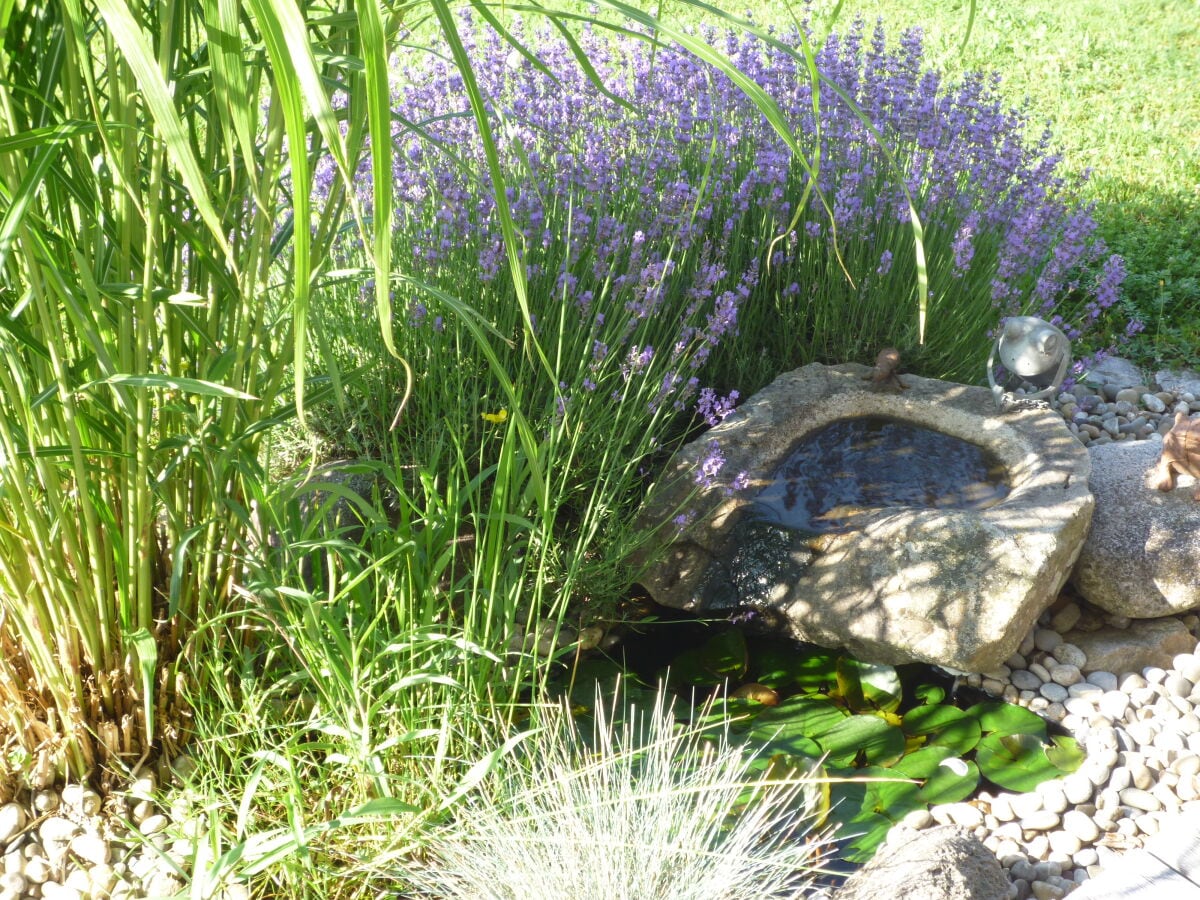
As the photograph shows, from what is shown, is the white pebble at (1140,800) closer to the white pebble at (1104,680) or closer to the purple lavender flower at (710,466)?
→ the white pebble at (1104,680)

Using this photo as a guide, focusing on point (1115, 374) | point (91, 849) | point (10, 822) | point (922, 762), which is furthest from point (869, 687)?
point (1115, 374)

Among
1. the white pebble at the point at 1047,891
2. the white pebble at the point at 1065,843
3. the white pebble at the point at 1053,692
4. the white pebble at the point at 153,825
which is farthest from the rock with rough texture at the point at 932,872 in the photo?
the white pebble at the point at 153,825

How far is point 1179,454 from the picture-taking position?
2.96m

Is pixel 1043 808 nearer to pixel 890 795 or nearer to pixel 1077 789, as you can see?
pixel 1077 789

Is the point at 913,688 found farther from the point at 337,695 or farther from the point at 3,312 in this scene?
the point at 3,312

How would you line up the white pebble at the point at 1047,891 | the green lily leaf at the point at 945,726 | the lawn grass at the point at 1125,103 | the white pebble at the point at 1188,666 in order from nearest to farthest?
the white pebble at the point at 1047,891 → the green lily leaf at the point at 945,726 → the white pebble at the point at 1188,666 → the lawn grass at the point at 1125,103

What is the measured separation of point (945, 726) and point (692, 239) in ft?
5.14

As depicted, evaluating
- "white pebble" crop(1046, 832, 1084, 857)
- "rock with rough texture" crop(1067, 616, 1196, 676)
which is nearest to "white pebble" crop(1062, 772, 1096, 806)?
"white pebble" crop(1046, 832, 1084, 857)

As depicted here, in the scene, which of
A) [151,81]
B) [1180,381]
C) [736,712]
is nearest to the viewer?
[151,81]

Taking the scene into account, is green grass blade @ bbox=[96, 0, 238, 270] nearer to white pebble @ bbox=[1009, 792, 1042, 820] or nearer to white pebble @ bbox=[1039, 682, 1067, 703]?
white pebble @ bbox=[1009, 792, 1042, 820]

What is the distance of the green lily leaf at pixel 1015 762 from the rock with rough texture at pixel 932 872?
21.9 inches

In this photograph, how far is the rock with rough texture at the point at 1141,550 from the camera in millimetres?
2924

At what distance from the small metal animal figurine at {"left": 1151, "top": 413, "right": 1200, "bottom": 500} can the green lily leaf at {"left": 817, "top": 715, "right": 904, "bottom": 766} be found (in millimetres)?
1095

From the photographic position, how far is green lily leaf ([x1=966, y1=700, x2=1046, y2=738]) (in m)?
2.74
